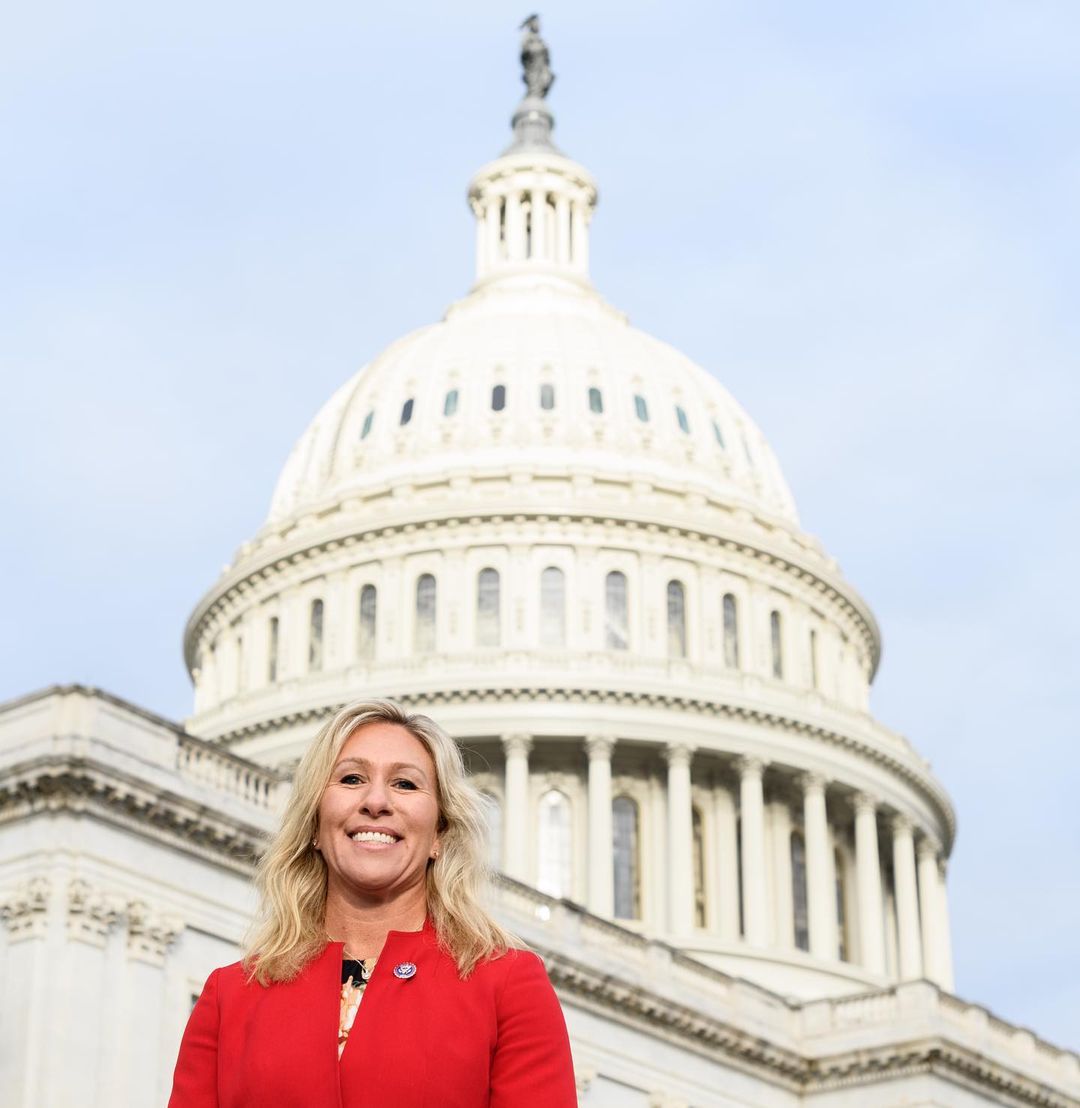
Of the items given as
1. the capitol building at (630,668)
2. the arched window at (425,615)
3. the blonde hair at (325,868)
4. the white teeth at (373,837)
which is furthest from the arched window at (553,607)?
the white teeth at (373,837)

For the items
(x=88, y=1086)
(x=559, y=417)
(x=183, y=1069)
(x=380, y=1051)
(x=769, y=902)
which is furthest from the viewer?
(x=559, y=417)

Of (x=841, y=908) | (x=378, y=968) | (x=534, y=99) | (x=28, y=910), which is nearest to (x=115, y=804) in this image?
(x=28, y=910)

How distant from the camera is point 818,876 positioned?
74.1 m

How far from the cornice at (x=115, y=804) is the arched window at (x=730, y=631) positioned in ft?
127

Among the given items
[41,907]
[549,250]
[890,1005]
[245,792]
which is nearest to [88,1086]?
[41,907]

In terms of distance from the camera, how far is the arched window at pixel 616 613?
7638cm

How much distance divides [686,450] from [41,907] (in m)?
48.2

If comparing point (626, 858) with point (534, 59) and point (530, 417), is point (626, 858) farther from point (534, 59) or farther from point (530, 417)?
point (534, 59)

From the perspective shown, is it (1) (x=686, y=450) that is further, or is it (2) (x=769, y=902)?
(1) (x=686, y=450)

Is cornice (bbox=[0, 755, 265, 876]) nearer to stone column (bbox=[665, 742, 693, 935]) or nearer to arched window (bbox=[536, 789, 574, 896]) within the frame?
arched window (bbox=[536, 789, 574, 896])

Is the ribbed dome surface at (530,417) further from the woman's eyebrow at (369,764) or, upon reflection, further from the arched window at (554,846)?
the woman's eyebrow at (369,764)

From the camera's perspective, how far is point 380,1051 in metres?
5.43

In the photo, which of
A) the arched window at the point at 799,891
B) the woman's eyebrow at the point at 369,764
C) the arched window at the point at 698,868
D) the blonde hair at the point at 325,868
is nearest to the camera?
the blonde hair at the point at 325,868

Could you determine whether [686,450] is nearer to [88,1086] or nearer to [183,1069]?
[88,1086]
